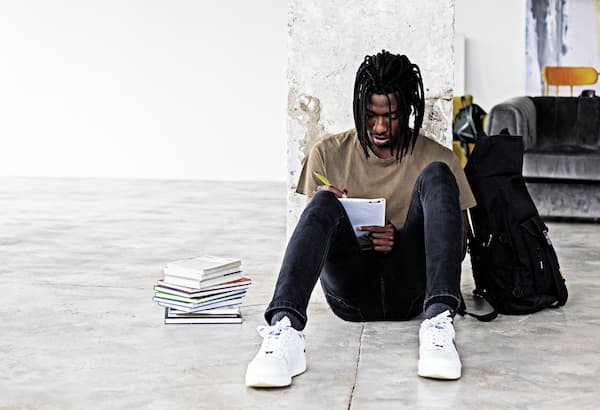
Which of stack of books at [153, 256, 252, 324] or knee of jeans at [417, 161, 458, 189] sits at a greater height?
knee of jeans at [417, 161, 458, 189]

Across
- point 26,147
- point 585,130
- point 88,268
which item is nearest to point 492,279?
point 88,268

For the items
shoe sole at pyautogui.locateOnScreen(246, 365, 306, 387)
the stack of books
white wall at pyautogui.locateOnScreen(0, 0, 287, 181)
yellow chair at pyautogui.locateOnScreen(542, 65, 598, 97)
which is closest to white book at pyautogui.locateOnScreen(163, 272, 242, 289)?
the stack of books

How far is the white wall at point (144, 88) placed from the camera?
8.31m

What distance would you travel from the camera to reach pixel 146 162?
332 inches

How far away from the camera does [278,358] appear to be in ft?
7.96

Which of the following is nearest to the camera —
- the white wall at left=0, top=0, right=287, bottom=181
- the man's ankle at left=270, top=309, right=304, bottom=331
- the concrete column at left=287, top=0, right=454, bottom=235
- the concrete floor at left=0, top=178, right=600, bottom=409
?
the concrete floor at left=0, top=178, right=600, bottom=409

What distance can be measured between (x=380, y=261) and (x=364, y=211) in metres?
0.17

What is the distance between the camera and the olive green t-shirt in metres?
2.95

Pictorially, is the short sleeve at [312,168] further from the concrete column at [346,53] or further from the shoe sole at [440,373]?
the shoe sole at [440,373]

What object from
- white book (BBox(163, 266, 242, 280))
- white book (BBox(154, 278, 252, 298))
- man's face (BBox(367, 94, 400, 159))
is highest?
man's face (BBox(367, 94, 400, 159))

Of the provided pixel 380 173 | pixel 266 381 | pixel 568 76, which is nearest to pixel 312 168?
pixel 380 173

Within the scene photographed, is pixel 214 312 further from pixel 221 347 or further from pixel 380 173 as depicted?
pixel 380 173

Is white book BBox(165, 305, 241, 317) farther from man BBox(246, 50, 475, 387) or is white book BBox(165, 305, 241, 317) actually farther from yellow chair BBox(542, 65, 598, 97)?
yellow chair BBox(542, 65, 598, 97)

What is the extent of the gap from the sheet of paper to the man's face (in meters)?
0.21
